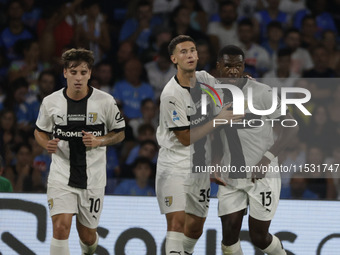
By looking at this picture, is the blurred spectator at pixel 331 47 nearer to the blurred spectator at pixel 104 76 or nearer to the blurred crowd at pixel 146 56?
the blurred crowd at pixel 146 56

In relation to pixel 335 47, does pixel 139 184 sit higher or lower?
lower

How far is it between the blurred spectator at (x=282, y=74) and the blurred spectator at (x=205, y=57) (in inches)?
26.2

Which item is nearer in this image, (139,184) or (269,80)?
(139,184)

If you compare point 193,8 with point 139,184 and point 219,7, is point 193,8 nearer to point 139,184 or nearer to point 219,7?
point 219,7

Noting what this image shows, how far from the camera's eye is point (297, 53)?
387 inches

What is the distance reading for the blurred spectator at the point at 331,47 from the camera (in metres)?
9.81

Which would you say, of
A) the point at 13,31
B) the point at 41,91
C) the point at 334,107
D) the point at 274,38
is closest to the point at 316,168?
the point at 334,107

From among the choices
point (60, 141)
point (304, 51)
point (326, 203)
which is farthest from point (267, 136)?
point (304, 51)

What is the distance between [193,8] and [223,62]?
4.11 metres

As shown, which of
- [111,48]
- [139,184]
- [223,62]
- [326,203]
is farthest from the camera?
[111,48]

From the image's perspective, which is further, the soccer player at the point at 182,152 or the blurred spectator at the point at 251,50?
the blurred spectator at the point at 251,50

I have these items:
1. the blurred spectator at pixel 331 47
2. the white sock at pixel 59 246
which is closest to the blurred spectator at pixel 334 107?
the blurred spectator at pixel 331 47

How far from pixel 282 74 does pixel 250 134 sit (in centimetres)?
316

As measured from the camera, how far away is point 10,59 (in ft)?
33.5
